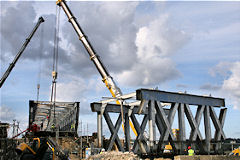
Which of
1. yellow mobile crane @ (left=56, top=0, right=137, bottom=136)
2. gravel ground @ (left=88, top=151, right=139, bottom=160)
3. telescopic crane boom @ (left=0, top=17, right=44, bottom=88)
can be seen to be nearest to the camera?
gravel ground @ (left=88, top=151, right=139, bottom=160)

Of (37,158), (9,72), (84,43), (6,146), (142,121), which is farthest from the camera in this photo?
(9,72)

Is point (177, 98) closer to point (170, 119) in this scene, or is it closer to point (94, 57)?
point (170, 119)

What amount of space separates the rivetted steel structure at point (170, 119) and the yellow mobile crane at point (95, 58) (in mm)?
5466

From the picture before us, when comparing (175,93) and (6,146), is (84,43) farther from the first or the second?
(6,146)

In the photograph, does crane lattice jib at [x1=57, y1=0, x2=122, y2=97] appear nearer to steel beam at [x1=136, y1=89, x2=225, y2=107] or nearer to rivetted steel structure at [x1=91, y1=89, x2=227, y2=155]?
rivetted steel structure at [x1=91, y1=89, x2=227, y2=155]

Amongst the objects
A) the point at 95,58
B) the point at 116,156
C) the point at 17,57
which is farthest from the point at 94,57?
the point at 116,156

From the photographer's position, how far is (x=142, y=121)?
28.0m

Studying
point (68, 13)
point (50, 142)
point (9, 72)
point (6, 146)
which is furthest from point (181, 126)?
point (9, 72)

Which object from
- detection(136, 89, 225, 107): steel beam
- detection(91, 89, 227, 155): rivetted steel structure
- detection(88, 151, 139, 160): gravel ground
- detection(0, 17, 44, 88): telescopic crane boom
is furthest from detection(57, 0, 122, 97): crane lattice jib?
detection(88, 151, 139, 160): gravel ground

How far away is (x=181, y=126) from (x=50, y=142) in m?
10.2

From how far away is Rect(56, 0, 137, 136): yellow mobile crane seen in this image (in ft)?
107

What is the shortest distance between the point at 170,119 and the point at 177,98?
6.00ft

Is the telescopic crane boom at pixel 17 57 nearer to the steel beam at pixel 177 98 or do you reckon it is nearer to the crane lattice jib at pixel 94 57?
the crane lattice jib at pixel 94 57

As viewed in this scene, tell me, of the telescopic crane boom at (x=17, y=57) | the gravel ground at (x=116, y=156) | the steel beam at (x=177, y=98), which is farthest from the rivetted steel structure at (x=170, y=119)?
the telescopic crane boom at (x=17, y=57)
